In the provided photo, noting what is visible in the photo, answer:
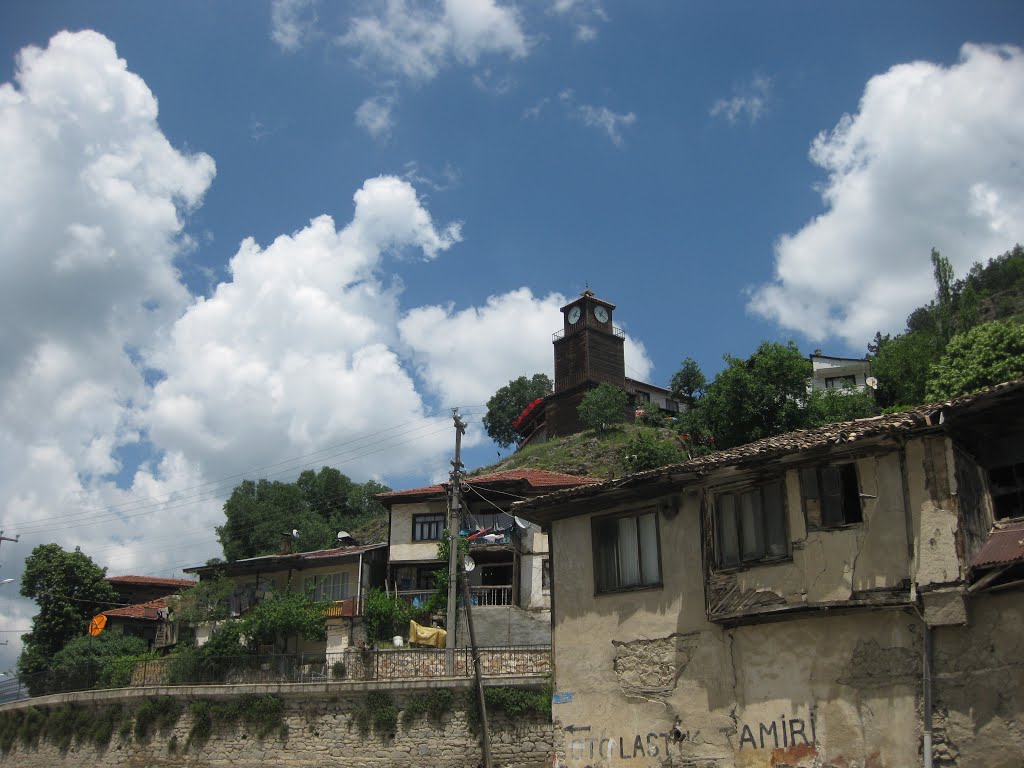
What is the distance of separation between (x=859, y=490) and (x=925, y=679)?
3.06m

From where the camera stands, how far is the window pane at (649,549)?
18.4 meters

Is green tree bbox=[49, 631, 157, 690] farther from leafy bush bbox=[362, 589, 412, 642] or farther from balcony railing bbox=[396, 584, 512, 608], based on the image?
balcony railing bbox=[396, 584, 512, 608]

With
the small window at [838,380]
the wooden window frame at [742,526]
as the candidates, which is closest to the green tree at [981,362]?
the wooden window frame at [742,526]

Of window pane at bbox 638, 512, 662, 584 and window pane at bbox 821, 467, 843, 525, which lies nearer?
window pane at bbox 821, 467, 843, 525

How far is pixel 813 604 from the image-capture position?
15578mm

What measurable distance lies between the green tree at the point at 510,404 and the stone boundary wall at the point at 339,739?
226 feet

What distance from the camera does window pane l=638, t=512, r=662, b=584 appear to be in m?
18.4

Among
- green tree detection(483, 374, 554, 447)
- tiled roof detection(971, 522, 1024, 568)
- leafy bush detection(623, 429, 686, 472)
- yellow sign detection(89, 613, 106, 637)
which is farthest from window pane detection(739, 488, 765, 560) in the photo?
green tree detection(483, 374, 554, 447)

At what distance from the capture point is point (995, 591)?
45.2 feet

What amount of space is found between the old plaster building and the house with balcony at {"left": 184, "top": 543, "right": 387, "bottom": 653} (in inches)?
932

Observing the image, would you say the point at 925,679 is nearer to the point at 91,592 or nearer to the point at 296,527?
the point at 91,592

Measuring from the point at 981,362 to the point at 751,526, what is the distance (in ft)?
94.6

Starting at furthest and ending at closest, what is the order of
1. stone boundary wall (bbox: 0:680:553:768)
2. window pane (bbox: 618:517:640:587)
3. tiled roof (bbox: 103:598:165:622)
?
tiled roof (bbox: 103:598:165:622) → stone boundary wall (bbox: 0:680:553:768) → window pane (bbox: 618:517:640:587)

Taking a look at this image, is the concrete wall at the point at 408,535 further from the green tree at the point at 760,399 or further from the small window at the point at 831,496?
the small window at the point at 831,496
